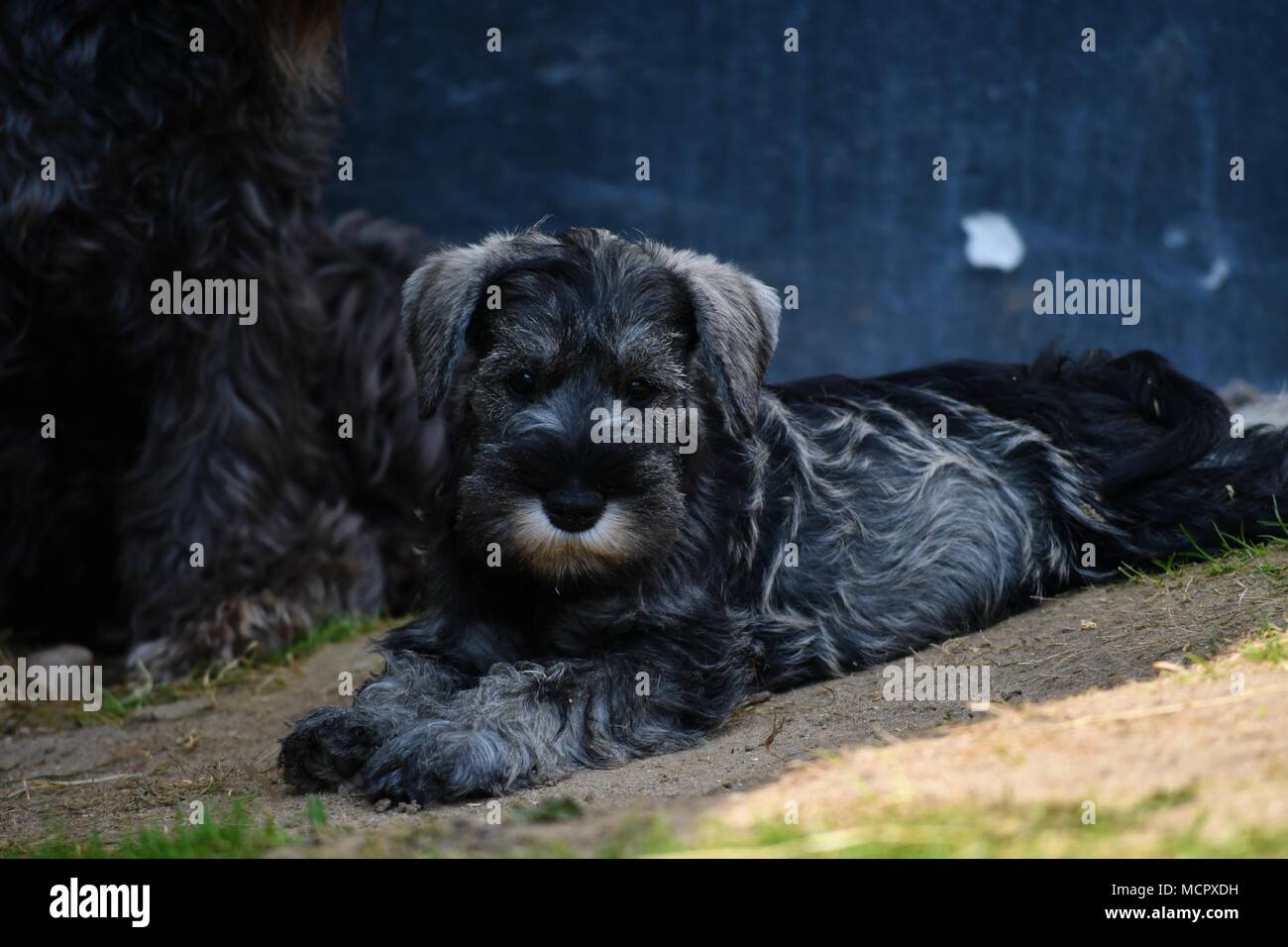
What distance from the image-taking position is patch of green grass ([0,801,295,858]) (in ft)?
13.0

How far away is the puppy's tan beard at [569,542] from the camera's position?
461 cm

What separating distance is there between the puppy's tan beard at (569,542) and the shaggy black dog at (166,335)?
9.69 feet

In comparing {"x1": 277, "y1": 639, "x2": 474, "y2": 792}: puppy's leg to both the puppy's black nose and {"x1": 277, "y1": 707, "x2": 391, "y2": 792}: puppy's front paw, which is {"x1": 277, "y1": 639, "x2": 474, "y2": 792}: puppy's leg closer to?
{"x1": 277, "y1": 707, "x2": 391, "y2": 792}: puppy's front paw

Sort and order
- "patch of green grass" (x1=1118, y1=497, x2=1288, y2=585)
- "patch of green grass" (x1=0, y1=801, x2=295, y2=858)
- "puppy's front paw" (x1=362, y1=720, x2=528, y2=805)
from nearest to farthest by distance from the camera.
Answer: "patch of green grass" (x1=0, y1=801, x2=295, y2=858) < "puppy's front paw" (x1=362, y1=720, x2=528, y2=805) < "patch of green grass" (x1=1118, y1=497, x2=1288, y2=585)

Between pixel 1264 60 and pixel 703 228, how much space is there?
305 cm

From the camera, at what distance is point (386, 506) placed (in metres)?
8.41

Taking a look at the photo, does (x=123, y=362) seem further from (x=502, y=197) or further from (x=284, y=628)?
(x=502, y=197)

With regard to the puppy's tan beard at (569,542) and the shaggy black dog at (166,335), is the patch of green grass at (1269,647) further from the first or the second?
the shaggy black dog at (166,335)

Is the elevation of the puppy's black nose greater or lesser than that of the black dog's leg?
greater

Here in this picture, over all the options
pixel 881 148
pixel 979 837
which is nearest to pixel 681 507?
pixel 979 837

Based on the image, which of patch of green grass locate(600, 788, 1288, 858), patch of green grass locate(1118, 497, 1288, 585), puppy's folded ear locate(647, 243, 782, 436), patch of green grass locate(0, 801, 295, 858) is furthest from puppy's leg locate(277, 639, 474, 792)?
patch of green grass locate(1118, 497, 1288, 585)

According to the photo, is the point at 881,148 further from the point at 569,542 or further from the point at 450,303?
the point at 569,542

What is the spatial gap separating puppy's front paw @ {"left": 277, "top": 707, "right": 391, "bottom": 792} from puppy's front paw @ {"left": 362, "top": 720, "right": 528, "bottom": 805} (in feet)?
0.33

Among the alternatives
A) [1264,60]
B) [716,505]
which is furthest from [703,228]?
[716,505]
